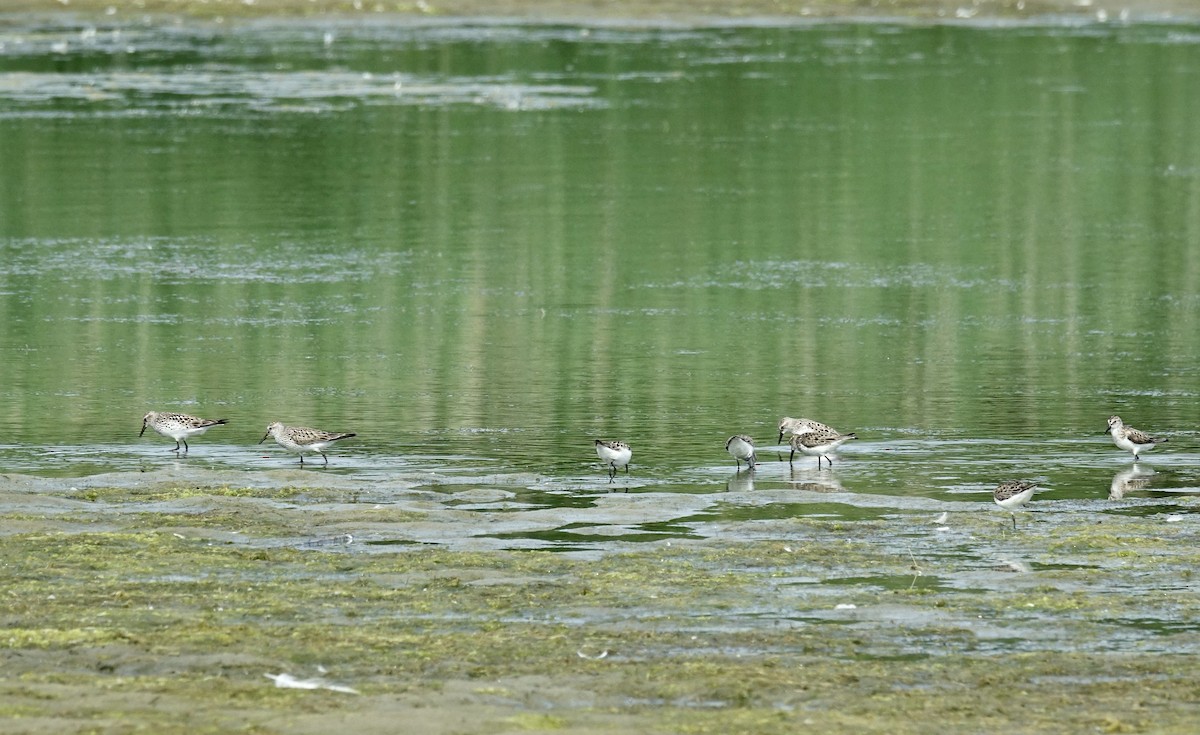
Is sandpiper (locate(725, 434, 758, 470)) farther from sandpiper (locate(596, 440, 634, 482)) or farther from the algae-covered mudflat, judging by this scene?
the algae-covered mudflat

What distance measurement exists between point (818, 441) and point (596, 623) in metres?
7.40

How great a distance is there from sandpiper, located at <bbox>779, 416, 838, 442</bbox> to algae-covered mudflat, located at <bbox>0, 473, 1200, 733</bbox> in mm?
3167

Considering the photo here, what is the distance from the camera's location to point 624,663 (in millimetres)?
13602

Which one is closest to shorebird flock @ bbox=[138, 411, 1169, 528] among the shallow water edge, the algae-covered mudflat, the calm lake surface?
Answer: the calm lake surface

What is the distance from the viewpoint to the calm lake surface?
2302 cm

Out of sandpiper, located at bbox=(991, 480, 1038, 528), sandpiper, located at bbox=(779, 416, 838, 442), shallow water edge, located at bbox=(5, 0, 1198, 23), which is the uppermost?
shallow water edge, located at bbox=(5, 0, 1198, 23)

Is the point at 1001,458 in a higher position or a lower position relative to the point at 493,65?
lower

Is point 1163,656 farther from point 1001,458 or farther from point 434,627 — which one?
point 1001,458

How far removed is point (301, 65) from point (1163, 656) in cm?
6604

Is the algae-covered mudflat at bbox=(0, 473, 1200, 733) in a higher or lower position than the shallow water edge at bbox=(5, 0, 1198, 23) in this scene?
lower

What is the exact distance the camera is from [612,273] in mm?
37062

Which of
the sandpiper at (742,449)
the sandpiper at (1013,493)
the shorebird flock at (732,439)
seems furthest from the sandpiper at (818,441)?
the sandpiper at (1013,493)

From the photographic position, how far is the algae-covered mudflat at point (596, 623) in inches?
493

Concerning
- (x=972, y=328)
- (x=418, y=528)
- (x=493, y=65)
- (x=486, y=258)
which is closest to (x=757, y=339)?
(x=972, y=328)
